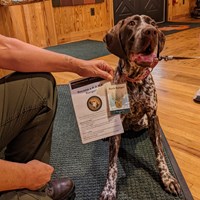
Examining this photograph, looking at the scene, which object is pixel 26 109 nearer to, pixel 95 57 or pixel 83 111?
pixel 83 111

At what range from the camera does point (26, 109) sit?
94 centimetres

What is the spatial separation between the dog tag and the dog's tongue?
0.13 metres

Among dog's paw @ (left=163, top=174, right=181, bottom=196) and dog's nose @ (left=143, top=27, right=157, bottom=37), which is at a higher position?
dog's nose @ (left=143, top=27, right=157, bottom=37)

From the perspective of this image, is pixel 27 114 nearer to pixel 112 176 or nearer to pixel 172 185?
pixel 112 176

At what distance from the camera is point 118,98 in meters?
1.19

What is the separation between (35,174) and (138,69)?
704 millimetres

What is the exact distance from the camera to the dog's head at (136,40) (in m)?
1.18

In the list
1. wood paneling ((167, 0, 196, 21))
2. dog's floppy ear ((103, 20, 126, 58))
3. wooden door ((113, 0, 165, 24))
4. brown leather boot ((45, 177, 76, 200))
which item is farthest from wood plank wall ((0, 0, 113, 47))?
brown leather boot ((45, 177, 76, 200))

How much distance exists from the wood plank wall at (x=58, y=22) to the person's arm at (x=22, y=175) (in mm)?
3218

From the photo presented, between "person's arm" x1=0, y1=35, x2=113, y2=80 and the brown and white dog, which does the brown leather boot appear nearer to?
the brown and white dog

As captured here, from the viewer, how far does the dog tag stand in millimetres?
1172

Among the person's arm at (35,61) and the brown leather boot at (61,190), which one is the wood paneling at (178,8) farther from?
the brown leather boot at (61,190)

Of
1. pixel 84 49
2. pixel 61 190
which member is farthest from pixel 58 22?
pixel 61 190

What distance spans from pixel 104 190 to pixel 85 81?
0.53 meters
